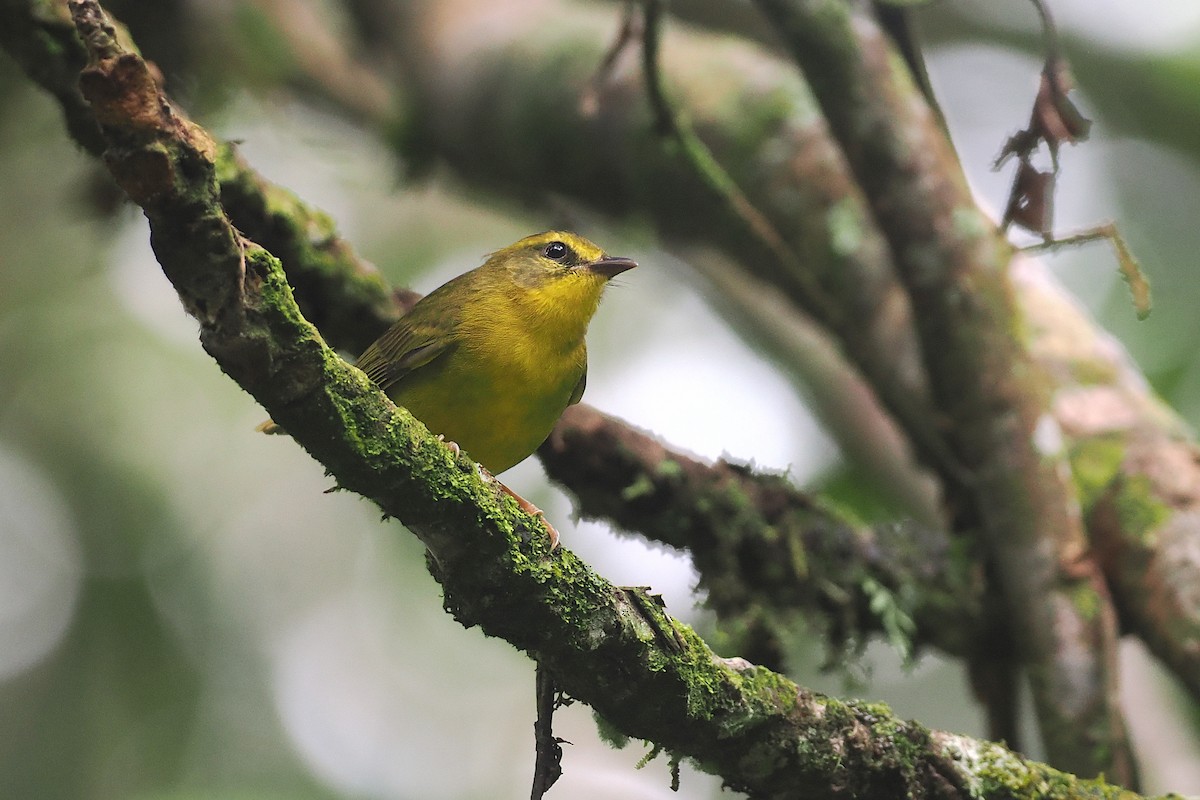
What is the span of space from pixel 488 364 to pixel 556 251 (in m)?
1.05

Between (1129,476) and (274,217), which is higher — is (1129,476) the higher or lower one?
the higher one

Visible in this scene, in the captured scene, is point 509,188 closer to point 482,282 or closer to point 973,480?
point 482,282

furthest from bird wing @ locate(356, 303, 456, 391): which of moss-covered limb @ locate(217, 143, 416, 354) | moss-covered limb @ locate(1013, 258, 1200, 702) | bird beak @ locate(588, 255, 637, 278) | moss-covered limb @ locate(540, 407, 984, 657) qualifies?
moss-covered limb @ locate(1013, 258, 1200, 702)

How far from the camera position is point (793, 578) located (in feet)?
14.9

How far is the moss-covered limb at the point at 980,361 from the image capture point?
4.18 meters

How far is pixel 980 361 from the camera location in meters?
4.48

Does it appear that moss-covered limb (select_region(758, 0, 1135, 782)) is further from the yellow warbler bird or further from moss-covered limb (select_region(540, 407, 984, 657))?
the yellow warbler bird

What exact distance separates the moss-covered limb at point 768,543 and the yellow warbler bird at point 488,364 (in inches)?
11.5

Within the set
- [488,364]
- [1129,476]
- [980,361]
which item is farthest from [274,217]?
[1129,476]

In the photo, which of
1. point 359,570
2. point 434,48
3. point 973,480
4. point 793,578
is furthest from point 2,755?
point 973,480

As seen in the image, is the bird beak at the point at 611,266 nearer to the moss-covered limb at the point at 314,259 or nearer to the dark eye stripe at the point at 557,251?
the dark eye stripe at the point at 557,251

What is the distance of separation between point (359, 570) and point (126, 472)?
93.4 inches

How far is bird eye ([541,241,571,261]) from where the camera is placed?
15.7 ft

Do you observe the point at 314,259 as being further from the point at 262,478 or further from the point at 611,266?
the point at 262,478
